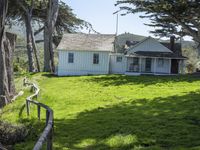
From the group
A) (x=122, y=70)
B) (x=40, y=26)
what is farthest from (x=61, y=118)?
(x=40, y=26)

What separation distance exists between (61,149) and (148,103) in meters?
9.49

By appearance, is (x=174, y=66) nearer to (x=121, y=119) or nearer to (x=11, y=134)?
(x=121, y=119)

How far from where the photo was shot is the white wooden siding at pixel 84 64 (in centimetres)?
4291

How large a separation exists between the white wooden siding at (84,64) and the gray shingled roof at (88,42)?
506 mm

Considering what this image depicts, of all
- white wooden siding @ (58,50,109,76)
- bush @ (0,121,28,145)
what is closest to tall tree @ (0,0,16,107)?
bush @ (0,121,28,145)

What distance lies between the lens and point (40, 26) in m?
53.7

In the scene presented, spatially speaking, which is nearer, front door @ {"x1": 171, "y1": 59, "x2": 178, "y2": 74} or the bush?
the bush

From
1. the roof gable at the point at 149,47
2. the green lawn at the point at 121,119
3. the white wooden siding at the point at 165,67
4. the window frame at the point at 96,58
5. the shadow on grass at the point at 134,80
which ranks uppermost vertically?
the roof gable at the point at 149,47

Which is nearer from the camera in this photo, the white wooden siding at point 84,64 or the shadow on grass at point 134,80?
the shadow on grass at point 134,80

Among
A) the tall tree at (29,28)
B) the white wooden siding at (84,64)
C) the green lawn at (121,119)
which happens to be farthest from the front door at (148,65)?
the green lawn at (121,119)

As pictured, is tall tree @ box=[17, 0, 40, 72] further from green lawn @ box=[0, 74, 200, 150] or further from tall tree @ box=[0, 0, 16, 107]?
tall tree @ box=[0, 0, 16, 107]

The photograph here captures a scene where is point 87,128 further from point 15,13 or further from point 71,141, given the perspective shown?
point 15,13

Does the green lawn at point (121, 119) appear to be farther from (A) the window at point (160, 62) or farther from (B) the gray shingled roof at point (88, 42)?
(A) the window at point (160, 62)

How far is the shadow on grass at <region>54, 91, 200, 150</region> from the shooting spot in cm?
1119
